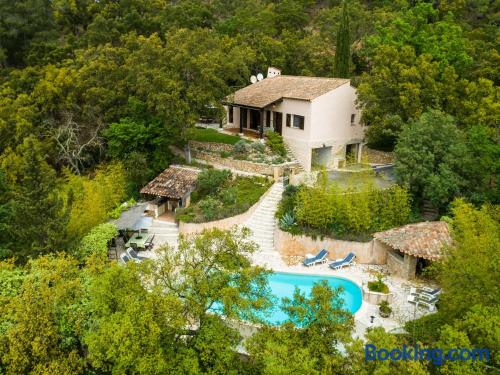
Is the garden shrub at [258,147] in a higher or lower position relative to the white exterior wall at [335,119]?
lower

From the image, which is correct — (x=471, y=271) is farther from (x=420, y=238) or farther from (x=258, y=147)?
(x=258, y=147)

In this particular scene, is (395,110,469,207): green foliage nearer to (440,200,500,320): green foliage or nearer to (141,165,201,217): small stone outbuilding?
(440,200,500,320): green foliage

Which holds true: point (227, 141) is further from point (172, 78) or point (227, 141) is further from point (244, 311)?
point (244, 311)

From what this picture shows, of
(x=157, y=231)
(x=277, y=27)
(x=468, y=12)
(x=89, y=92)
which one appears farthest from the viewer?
(x=277, y=27)

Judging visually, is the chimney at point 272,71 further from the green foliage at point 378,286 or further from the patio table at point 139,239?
the green foliage at point 378,286

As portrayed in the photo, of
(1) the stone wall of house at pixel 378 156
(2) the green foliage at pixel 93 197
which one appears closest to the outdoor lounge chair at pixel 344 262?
(2) the green foliage at pixel 93 197

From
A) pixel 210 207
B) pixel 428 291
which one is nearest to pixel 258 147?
pixel 210 207

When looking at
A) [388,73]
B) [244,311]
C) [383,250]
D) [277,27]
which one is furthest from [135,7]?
[244,311]
